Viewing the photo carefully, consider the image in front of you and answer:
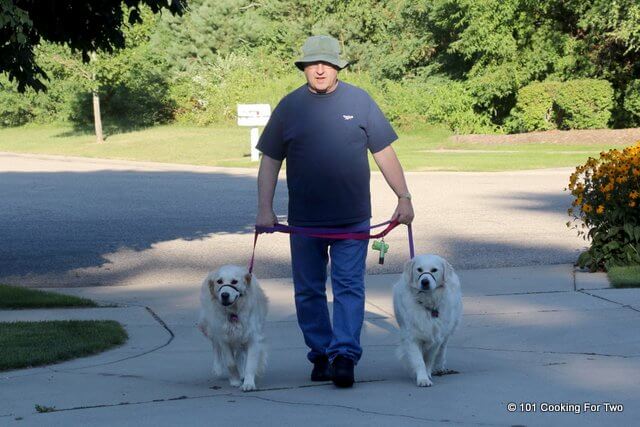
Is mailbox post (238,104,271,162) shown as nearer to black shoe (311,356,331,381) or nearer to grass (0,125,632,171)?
grass (0,125,632,171)

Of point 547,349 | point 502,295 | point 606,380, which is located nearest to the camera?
point 606,380

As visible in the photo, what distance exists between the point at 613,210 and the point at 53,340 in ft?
19.1

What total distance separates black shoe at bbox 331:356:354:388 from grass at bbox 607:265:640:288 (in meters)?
4.50

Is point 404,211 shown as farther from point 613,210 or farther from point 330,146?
point 613,210

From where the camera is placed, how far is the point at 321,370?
22.1 ft

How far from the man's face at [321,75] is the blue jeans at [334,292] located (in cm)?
84

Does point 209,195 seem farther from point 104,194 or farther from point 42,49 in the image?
point 42,49

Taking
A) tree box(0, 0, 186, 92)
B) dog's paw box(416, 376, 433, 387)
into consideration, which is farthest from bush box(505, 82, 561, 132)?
dog's paw box(416, 376, 433, 387)

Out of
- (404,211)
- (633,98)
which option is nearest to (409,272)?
(404,211)

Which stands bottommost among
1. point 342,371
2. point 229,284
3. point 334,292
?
point 342,371

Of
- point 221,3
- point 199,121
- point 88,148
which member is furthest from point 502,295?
point 221,3

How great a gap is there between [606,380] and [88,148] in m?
41.8

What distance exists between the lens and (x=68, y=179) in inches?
1126

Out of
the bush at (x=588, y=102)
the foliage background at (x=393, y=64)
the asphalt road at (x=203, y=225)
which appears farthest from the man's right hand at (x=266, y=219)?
the bush at (x=588, y=102)
